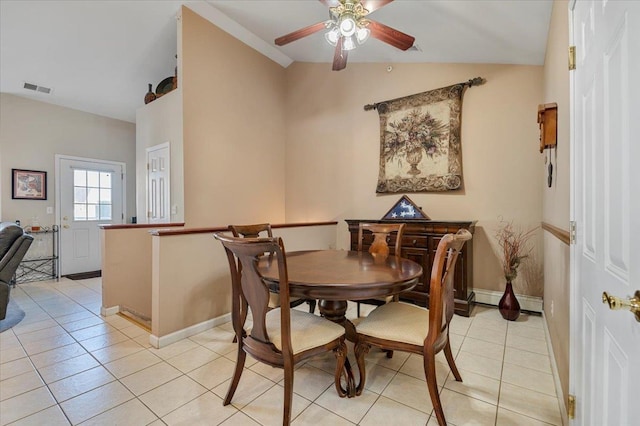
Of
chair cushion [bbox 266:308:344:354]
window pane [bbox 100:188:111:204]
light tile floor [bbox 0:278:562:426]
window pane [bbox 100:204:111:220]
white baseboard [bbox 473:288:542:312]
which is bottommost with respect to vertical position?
light tile floor [bbox 0:278:562:426]

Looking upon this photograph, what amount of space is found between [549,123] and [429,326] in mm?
1630

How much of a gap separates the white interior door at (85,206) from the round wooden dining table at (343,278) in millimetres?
4966

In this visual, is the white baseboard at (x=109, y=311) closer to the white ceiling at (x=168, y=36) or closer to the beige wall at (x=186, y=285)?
the beige wall at (x=186, y=285)

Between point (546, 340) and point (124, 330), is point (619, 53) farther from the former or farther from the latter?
point (124, 330)

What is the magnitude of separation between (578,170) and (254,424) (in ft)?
6.52

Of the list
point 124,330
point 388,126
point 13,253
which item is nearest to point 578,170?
point 388,126

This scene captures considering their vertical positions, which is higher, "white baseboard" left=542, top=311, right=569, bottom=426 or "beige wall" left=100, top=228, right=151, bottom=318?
"beige wall" left=100, top=228, right=151, bottom=318

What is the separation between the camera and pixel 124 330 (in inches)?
105

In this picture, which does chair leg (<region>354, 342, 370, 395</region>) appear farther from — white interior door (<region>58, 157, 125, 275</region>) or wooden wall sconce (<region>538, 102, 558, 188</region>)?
white interior door (<region>58, 157, 125, 275</region>)

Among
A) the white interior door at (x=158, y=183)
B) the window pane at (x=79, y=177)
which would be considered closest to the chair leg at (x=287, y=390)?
the white interior door at (x=158, y=183)

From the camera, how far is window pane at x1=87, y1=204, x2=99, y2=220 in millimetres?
5254

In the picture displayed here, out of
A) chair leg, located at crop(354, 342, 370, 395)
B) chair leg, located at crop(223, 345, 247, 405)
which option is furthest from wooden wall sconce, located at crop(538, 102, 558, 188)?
chair leg, located at crop(223, 345, 247, 405)

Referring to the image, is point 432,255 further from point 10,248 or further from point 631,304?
point 10,248

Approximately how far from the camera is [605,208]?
35.2 inches
